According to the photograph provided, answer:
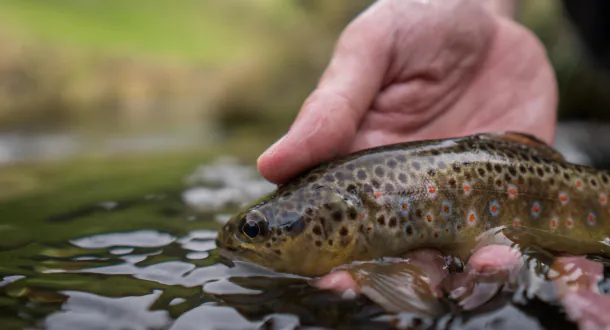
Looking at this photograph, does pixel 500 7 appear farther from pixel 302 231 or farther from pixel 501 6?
pixel 302 231

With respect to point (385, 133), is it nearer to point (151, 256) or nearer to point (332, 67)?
point (332, 67)

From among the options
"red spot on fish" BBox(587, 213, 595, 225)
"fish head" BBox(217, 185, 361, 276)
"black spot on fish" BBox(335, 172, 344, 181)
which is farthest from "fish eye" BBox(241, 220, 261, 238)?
"red spot on fish" BBox(587, 213, 595, 225)

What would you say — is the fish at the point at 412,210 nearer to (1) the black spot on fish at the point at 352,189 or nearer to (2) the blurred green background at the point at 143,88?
(1) the black spot on fish at the point at 352,189

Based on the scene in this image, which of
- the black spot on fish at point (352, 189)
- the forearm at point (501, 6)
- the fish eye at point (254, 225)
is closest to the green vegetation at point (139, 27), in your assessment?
the forearm at point (501, 6)

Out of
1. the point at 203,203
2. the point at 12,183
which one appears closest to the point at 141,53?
the point at 12,183

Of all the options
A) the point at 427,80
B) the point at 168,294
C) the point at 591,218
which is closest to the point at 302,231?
the point at 168,294
